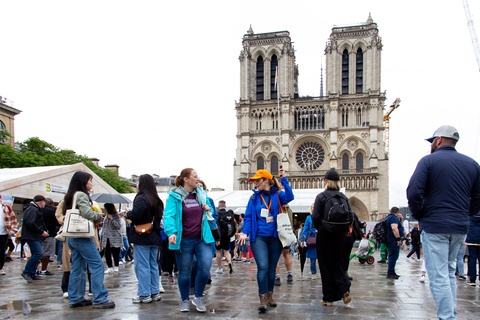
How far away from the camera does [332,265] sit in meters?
4.99

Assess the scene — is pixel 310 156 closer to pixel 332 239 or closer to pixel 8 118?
pixel 8 118

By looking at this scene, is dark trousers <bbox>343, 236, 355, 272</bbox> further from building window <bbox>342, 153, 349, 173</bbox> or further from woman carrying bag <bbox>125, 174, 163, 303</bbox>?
building window <bbox>342, 153, 349, 173</bbox>

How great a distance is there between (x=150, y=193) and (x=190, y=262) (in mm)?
1037

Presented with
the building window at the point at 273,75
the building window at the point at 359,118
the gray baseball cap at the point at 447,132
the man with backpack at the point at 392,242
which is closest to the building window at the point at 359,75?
the building window at the point at 359,118

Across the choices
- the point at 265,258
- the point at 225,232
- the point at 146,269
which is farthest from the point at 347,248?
the point at 225,232

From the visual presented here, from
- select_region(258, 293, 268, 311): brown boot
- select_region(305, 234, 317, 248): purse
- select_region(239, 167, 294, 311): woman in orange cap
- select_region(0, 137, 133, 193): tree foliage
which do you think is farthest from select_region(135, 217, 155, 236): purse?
select_region(0, 137, 133, 193): tree foliage

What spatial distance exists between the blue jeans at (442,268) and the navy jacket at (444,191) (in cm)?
10

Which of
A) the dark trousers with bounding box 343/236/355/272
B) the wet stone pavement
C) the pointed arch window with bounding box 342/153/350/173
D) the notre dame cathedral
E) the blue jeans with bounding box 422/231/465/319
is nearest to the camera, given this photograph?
the blue jeans with bounding box 422/231/465/319

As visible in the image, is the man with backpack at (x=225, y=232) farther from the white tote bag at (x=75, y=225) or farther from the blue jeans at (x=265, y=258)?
the white tote bag at (x=75, y=225)

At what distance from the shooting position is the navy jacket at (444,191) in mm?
3650

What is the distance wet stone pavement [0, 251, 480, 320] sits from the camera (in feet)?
14.4

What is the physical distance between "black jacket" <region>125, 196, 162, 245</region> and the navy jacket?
9.73ft

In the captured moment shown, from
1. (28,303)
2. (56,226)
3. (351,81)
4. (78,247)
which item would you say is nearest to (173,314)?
(78,247)

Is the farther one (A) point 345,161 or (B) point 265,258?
(A) point 345,161
